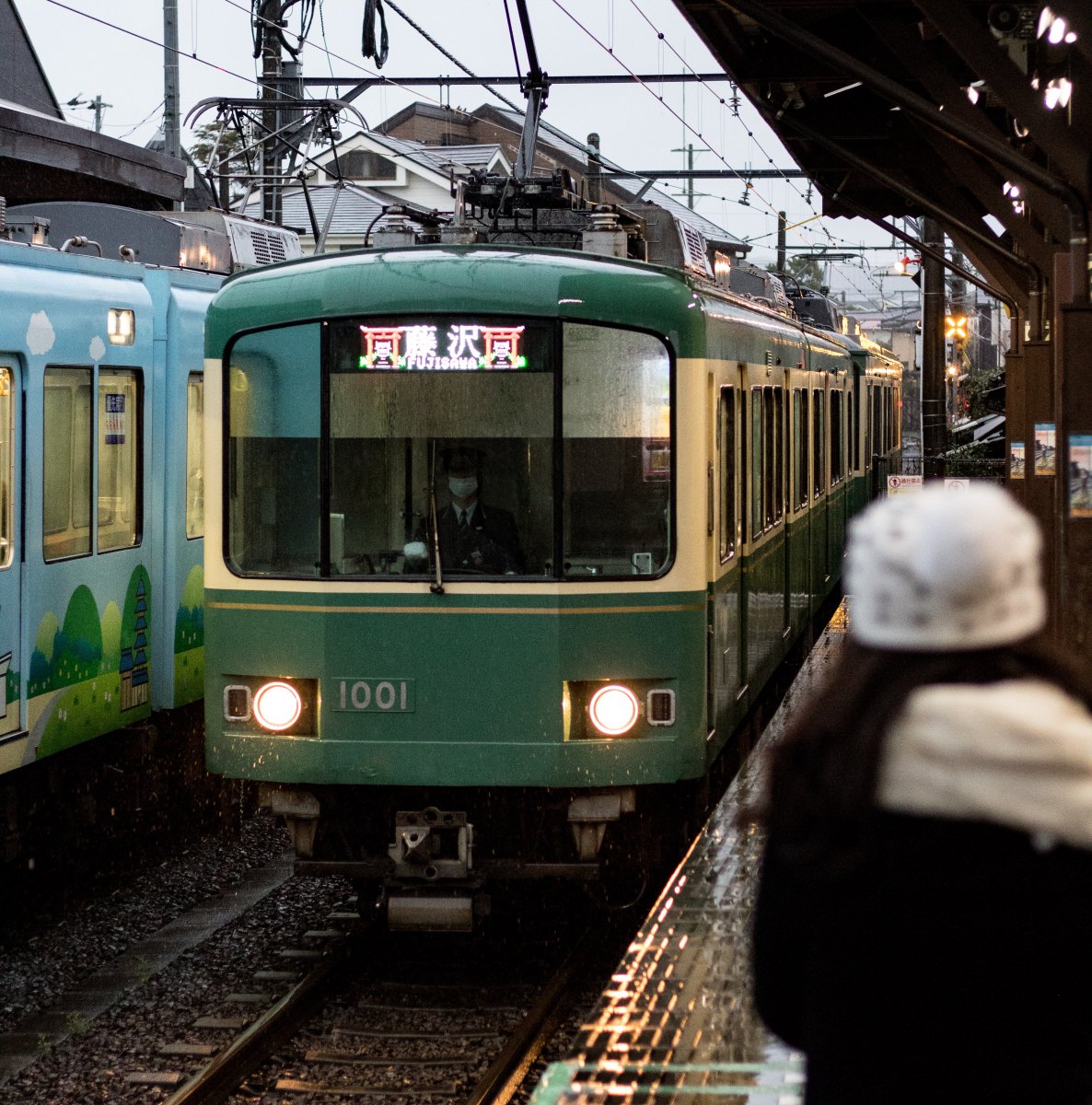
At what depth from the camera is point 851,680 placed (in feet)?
7.30

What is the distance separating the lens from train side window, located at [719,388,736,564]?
7801mm

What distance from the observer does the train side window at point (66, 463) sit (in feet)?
27.1

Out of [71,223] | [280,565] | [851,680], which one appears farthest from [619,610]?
[71,223]

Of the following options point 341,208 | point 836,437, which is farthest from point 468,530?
point 341,208

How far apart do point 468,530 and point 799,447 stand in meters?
5.42

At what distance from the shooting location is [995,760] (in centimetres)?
211

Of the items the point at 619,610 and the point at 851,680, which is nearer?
the point at 851,680

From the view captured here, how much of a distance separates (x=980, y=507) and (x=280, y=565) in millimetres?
5187

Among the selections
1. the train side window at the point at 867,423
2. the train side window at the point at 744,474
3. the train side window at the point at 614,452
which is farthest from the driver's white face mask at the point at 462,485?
the train side window at the point at 867,423

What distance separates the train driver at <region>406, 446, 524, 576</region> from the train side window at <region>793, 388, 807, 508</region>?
478 cm

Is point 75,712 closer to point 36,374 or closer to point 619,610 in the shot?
point 36,374

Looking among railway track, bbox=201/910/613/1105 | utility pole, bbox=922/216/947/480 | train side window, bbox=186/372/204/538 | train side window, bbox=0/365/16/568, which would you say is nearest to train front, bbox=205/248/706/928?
railway track, bbox=201/910/613/1105

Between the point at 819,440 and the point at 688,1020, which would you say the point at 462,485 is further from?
the point at 819,440

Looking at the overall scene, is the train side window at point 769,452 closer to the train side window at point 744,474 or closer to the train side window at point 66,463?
the train side window at point 744,474
